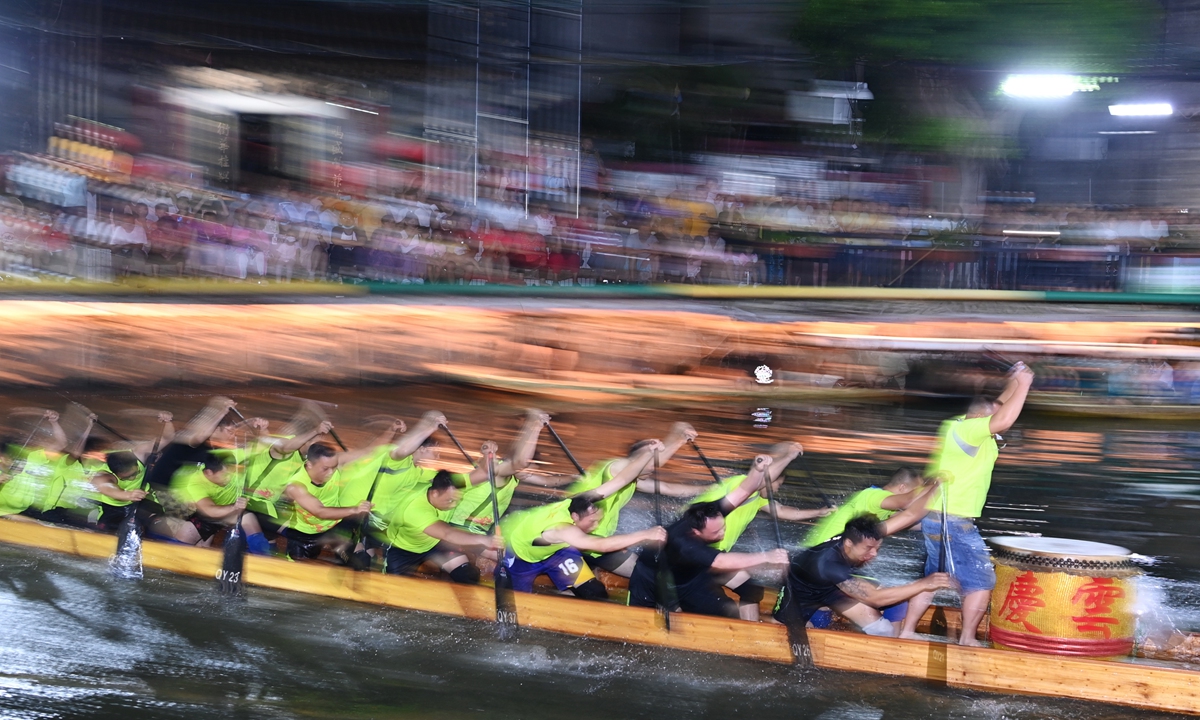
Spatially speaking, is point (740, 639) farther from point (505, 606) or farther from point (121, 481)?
point (121, 481)

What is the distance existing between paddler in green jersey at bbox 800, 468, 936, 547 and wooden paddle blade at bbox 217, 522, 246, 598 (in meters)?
3.71

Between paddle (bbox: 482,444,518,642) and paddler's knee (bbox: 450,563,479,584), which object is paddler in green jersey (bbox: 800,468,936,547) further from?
paddler's knee (bbox: 450,563,479,584)

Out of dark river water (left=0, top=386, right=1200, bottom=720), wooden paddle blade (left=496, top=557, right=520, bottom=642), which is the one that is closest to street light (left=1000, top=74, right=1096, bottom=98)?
dark river water (left=0, top=386, right=1200, bottom=720)

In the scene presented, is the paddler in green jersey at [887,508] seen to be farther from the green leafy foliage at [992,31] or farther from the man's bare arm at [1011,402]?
the green leafy foliage at [992,31]

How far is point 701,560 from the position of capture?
7379 millimetres

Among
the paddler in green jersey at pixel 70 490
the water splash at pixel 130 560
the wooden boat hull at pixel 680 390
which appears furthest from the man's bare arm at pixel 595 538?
the wooden boat hull at pixel 680 390

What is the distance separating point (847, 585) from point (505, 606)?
2.02 metres

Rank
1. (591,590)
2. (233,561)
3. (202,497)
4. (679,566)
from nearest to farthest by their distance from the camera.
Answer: (679,566) → (591,590) → (233,561) → (202,497)

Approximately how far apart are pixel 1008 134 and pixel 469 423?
9619 mm

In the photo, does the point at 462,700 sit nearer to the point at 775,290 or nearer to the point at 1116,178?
the point at 775,290

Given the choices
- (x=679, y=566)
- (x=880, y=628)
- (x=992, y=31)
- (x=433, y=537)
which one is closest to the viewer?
(x=880, y=628)

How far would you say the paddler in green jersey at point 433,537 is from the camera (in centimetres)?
813

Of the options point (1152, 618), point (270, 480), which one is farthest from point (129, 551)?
point (1152, 618)

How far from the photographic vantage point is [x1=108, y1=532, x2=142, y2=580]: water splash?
920 cm
